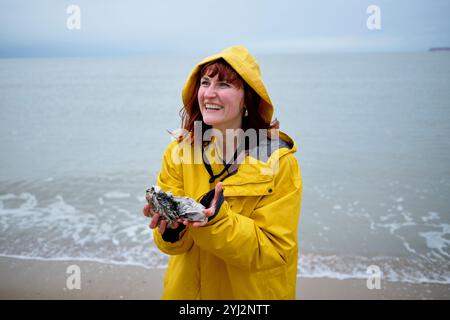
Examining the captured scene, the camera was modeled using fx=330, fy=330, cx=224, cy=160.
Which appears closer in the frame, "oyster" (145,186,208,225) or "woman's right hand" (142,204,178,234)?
"oyster" (145,186,208,225)

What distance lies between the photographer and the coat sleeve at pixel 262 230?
1.74 metres

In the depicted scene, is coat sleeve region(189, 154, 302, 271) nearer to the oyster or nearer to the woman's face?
the oyster

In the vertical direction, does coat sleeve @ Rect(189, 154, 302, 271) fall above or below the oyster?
below

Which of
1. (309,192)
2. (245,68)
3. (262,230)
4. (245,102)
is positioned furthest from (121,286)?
(309,192)

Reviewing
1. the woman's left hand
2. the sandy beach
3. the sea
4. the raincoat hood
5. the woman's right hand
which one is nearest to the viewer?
the woman's left hand

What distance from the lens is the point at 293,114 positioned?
21.2 meters

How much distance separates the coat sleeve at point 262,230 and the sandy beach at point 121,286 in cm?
309

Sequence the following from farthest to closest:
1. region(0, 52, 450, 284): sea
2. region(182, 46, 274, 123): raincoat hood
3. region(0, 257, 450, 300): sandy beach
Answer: region(0, 52, 450, 284): sea < region(0, 257, 450, 300): sandy beach < region(182, 46, 274, 123): raincoat hood

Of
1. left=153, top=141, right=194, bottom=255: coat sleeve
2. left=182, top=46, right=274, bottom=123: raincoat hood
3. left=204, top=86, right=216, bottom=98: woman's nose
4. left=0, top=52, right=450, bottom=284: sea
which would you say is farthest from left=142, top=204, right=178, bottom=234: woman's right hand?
left=0, top=52, right=450, bottom=284: sea

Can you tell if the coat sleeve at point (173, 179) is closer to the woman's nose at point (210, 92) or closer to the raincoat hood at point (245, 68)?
the woman's nose at point (210, 92)

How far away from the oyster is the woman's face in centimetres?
62

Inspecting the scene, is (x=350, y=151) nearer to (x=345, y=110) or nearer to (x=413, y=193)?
(x=413, y=193)

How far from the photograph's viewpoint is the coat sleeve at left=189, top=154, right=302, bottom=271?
1735 mm
